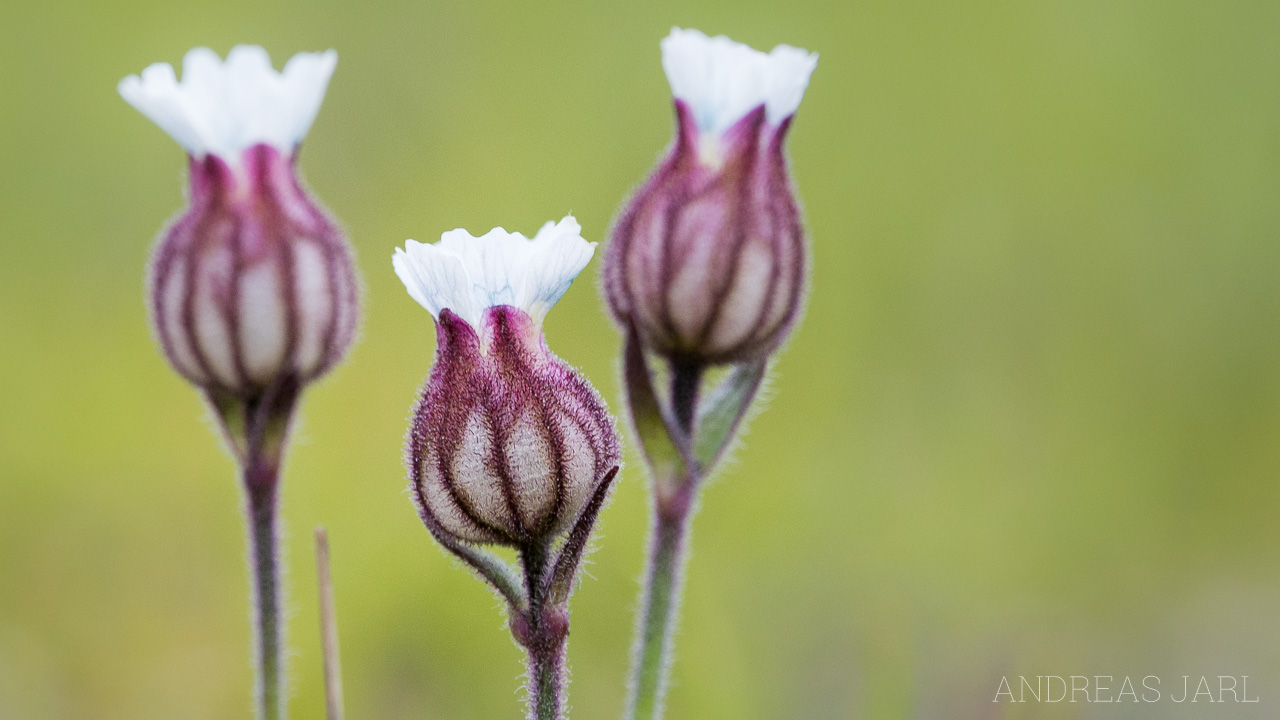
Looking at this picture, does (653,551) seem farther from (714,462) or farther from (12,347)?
(12,347)

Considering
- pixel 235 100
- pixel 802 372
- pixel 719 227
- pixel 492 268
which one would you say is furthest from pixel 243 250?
pixel 802 372

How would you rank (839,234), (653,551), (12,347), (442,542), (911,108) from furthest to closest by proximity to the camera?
(911,108), (839,234), (12,347), (653,551), (442,542)

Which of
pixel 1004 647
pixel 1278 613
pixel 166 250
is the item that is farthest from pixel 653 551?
pixel 1278 613

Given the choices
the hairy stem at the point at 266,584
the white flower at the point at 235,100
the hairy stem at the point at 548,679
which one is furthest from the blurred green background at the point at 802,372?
the hairy stem at the point at 548,679

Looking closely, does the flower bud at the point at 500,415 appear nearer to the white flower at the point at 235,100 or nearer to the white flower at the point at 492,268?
the white flower at the point at 492,268

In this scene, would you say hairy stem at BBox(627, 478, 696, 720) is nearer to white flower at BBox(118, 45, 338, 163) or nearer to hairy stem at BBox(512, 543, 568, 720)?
hairy stem at BBox(512, 543, 568, 720)

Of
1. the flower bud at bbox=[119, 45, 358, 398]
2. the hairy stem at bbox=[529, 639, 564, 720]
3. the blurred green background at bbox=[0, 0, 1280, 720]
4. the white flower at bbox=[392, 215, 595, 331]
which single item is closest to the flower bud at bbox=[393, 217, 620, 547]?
the white flower at bbox=[392, 215, 595, 331]

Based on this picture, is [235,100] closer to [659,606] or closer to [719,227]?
[719,227]
